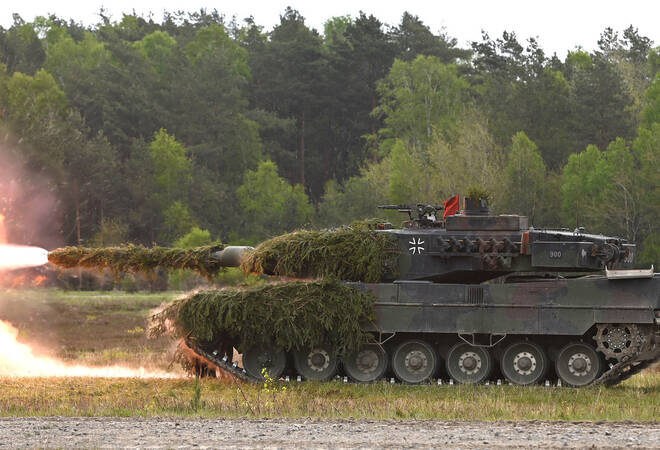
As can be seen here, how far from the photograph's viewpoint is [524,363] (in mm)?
20609

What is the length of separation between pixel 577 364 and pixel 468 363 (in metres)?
1.95

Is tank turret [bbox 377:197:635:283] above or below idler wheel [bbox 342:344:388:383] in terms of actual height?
above

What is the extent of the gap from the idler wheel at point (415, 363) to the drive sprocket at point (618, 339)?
301 cm

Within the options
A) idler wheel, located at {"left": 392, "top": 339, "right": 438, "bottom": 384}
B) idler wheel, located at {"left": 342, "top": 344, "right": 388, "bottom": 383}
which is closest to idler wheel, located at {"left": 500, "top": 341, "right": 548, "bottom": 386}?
idler wheel, located at {"left": 392, "top": 339, "right": 438, "bottom": 384}

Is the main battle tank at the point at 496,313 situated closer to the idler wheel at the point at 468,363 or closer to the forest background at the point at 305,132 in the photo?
the idler wheel at the point at 468,363

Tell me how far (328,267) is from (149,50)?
87.0 m

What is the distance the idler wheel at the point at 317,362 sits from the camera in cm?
2108

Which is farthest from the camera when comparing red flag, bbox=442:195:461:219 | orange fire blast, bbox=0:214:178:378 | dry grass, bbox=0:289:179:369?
dry grass, bbox=0:289:179:369

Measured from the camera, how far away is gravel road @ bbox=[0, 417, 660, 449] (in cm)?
1274

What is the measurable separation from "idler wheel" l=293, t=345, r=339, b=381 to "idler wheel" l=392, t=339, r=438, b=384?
1154mm

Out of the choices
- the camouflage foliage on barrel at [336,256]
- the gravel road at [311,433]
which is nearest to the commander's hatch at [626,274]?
the camouflage foliage on barrel at [336,256]

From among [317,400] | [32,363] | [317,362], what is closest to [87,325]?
[32,363]

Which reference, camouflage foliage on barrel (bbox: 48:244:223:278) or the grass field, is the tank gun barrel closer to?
camouflage foliage on barrel (bbox: 48:244:223:278)

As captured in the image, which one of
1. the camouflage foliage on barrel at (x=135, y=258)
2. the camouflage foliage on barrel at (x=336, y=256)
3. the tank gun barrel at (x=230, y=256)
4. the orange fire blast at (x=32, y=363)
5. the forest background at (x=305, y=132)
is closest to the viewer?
the camouflage foliage on barrel at (x=336, y=256)
